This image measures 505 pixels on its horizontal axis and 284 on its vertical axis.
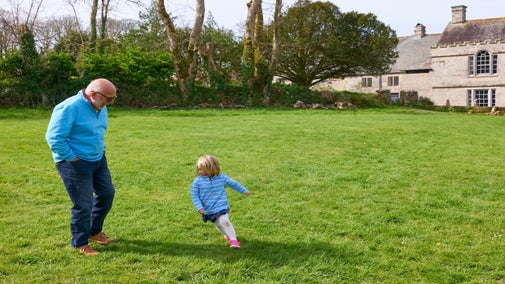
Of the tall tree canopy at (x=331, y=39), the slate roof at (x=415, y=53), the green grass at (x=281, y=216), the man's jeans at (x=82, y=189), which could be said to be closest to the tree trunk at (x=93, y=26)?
the tall tree canopy at (x=331, y=39)

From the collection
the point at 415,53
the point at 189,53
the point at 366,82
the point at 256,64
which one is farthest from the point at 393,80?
the point at 189,53

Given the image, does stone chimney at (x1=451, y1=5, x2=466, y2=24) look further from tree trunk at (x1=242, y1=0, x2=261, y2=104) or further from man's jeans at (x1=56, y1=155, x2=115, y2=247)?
man's jeans at (x1=56, y1=155, x2=115, y2=247)

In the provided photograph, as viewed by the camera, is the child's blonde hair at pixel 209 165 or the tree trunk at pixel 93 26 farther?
the tree trunk at pixel 93 26

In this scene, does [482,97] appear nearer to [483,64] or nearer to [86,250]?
[483,64]

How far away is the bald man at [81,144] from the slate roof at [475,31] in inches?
1668

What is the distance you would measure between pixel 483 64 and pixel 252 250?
41.8 meters

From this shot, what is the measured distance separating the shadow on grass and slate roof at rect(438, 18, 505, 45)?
4135 cm

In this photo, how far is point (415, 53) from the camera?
5091cm

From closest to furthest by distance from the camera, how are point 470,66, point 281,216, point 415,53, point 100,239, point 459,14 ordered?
point 100,239 → point 281,216 → point 470,66 → point 459,14 → point 415,53

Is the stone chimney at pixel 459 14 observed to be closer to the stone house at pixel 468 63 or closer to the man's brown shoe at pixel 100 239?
the stone house at pixel 468 63

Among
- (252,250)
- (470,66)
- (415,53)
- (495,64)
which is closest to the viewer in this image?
(252,250)

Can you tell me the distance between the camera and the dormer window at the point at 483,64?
4112 cm

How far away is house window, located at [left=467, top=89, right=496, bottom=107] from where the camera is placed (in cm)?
4138

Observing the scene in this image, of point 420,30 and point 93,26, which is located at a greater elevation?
point 420,30
